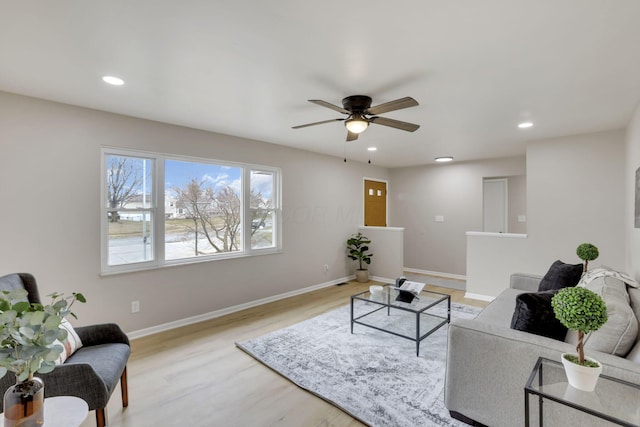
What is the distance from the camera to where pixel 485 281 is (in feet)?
15.2

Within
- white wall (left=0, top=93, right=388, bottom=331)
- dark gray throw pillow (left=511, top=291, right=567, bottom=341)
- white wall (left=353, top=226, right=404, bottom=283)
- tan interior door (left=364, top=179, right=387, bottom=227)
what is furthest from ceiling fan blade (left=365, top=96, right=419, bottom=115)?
tan interior door (left=364, top=179, right=387, bottom=227)

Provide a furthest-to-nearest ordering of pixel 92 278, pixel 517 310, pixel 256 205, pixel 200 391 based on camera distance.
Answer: pixel 256 205 < pixel 92 278 < pixel 200 391 < pixel 517 310

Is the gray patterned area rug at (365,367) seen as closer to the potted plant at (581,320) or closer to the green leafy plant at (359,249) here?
the potted plant at (581,320)

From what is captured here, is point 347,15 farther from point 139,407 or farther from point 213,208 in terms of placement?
point 213,208

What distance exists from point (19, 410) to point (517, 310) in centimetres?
234

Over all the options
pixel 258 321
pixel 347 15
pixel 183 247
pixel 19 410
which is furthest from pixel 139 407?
pixel 347 15

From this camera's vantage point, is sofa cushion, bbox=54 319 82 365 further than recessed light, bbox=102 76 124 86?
No

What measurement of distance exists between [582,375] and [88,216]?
3854 millimetres

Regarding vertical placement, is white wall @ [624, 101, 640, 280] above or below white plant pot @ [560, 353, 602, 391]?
above

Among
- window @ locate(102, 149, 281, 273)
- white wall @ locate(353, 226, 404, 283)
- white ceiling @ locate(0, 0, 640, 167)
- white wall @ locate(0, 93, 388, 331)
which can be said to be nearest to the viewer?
white ceiling @ locate(0, 0, 640, 167)

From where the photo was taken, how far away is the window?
326 cm

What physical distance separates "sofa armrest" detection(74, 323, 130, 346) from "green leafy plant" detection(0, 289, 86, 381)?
114 centimetres

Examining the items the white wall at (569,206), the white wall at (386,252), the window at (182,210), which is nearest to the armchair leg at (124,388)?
the window at (182,210)

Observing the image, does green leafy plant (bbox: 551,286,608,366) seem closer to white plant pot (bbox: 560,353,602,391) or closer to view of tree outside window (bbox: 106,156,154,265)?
white plant pot (bbox: 560,353,602,391)
